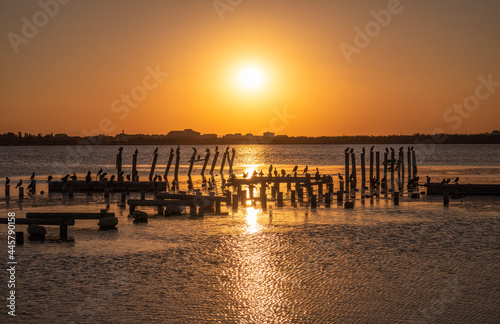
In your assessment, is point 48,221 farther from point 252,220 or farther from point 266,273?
point 266,273

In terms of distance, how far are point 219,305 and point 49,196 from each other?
27876 millimetres

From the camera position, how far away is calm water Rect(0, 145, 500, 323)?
436 inches

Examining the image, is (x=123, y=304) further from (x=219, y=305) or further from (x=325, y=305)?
(x=325, y=305)

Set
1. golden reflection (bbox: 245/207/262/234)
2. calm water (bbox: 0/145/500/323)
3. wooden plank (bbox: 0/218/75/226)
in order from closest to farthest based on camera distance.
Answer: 1. calm water (bbox: 0/145/500/323)
2. wooden plank (bbox: 0/218/75/226)
3. golden reflection (bbox: 245/207/262/234)

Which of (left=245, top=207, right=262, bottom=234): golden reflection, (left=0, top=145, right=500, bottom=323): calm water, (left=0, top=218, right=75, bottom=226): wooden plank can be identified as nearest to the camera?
(left=0, top=145, right=500, bottom=323): calm water

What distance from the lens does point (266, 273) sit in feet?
46.2

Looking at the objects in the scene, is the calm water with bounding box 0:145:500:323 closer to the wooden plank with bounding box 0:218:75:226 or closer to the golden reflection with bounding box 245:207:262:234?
the golden reflection with bounding box 245:207:262:234

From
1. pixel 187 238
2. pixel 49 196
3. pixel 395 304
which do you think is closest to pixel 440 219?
pixel 187 238

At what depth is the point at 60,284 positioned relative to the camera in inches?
512

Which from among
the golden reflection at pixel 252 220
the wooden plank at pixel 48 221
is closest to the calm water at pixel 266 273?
the golden reflection at pixel 252 220

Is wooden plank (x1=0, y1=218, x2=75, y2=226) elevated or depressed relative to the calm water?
elevated

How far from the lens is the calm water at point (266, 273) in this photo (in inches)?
436

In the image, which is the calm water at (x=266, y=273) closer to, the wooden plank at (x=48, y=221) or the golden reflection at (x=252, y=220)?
the golden reflection at (x=252, y=220)

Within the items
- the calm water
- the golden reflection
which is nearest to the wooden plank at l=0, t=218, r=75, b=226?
the calm water
